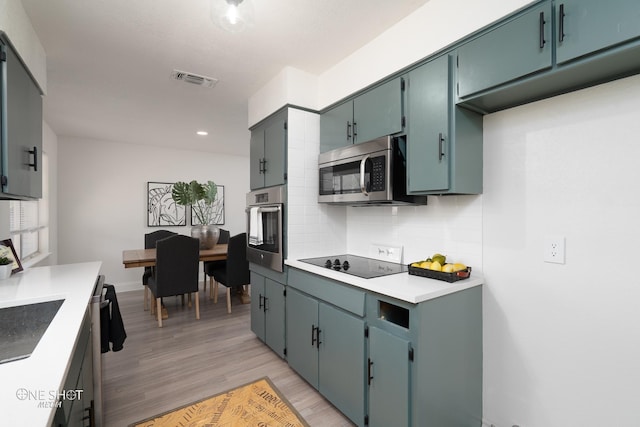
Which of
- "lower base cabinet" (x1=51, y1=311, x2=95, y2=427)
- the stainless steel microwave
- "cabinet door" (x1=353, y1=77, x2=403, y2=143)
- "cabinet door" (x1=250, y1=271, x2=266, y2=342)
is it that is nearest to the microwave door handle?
the stainless steel microwave

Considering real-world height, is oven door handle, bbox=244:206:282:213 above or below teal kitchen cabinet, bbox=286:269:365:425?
above

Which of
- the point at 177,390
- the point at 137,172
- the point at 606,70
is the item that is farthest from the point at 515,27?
the point at 137,172

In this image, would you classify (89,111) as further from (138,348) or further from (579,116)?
(579,116)

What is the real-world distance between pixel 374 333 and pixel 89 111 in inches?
154

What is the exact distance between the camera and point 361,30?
79.6 inches

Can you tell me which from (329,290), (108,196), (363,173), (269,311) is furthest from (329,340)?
(108,196)

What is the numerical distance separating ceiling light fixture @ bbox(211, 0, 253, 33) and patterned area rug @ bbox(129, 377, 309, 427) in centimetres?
219

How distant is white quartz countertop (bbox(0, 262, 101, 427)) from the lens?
0.64m

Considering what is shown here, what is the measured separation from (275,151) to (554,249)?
2.03 m

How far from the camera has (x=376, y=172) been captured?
196cm

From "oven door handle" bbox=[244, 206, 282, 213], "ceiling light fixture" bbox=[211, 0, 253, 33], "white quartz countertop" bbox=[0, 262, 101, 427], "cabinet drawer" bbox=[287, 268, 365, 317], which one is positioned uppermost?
"ceiling light fixture" bbox=[211, 0, 253, 33]

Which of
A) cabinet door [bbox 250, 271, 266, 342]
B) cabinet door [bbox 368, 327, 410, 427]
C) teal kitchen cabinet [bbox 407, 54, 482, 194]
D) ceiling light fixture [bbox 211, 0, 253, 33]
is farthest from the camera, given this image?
cabinet door [bbox 250, 271, 266, 342]

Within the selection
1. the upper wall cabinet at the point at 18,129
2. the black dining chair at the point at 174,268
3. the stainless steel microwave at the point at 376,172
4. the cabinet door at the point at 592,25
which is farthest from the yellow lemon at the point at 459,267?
the black dining chair at the point at 174,268

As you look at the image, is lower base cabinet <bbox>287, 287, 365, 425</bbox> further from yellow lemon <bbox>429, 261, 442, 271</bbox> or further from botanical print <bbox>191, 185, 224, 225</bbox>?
botanical print <bbox>191, 185, 224, 225</bbox>
